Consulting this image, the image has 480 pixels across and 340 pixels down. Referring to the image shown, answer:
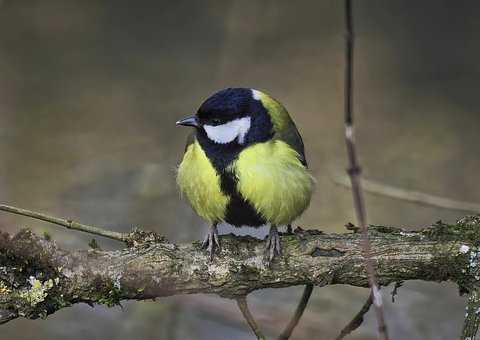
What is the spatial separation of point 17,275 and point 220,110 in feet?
2.94

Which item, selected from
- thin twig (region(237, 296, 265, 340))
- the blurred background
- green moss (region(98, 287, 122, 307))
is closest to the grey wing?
thin twig (region(237, 296, 265, 340))

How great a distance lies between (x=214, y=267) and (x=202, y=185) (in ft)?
1.26

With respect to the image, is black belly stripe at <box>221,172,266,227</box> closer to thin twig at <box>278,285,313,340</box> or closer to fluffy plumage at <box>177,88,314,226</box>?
fluffy plumage at <box>177,88,314,226</box>

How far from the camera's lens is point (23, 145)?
638 cm

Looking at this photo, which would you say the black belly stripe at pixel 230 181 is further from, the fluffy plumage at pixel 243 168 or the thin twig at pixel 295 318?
the thin twig at pixel 295 318

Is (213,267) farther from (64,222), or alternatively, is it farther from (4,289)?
(4,289)

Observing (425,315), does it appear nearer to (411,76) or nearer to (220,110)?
(220,110)

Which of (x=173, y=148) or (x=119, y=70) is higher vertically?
(x=119, y=70)

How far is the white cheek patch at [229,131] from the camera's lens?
119 inches

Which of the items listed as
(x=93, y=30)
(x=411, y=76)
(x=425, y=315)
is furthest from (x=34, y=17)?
(x=425, y=315)

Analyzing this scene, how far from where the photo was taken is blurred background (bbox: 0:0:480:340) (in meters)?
4.82

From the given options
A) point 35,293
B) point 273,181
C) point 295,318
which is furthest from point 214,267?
point 35,293

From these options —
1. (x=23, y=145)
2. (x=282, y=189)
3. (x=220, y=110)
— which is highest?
(x=23, y=145)

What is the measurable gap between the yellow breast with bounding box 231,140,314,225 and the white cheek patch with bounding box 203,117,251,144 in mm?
60
